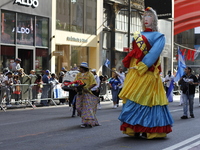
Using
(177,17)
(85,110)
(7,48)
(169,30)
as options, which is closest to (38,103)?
(7,48)

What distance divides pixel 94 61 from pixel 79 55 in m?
1.78

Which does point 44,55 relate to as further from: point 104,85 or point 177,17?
point 177,17

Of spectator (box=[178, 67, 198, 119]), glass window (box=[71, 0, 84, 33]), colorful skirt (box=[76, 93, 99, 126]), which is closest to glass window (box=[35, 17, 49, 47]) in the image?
glass window (box=[71, 0, 84, 33])

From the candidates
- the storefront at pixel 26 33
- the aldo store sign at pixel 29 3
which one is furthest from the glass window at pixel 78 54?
the aldo store sign at pixel 29 3

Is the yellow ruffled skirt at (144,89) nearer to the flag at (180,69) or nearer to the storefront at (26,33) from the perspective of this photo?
the flag at (180,69)

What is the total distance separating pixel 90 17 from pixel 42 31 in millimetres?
5976

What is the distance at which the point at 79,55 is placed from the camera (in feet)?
107

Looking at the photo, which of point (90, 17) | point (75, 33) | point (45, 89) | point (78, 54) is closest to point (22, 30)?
point (75, 33)

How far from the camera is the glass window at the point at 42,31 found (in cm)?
2789

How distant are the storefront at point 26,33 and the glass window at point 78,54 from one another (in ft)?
9.80

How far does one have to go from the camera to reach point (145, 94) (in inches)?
360

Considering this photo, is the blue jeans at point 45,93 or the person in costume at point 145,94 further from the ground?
the person in costume at point 145,94

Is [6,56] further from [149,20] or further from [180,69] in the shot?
[149,20]

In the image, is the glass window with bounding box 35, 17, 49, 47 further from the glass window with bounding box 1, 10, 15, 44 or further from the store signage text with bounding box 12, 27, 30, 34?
the glass window with bounding box 1, 10, 15, 44
